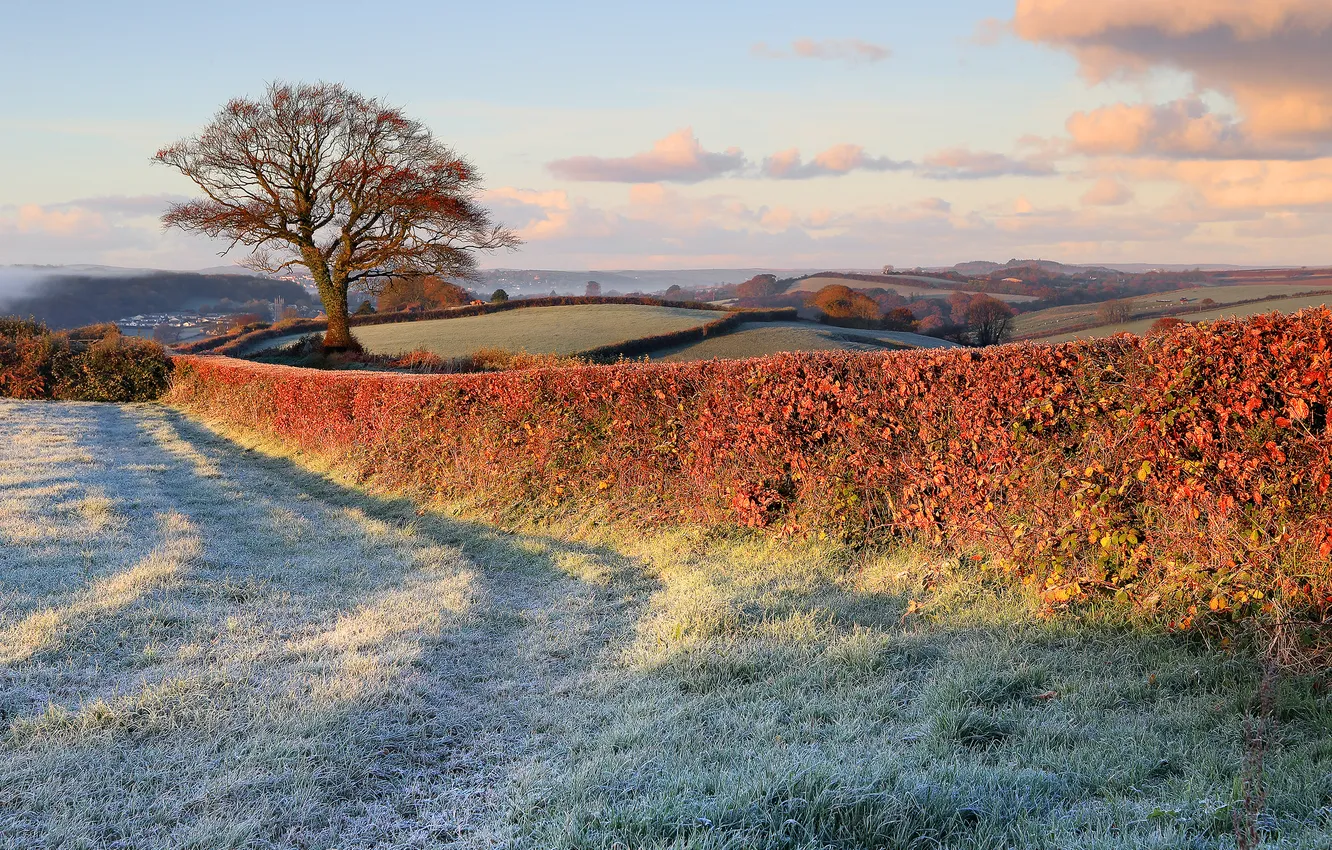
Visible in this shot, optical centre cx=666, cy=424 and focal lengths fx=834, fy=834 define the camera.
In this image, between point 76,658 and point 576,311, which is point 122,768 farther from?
point 576,311

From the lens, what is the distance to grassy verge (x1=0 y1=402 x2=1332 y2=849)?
10.8ft

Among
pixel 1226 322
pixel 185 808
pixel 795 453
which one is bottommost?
pixel 185 808

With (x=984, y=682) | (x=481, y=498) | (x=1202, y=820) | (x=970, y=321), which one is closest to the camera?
(x=1202, y=820)

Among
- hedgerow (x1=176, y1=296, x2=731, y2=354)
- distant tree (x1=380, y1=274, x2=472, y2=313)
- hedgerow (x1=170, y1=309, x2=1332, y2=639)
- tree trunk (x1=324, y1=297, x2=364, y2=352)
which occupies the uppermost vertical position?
distant tree (x1=380, y1=274, x2=472, y2=313)

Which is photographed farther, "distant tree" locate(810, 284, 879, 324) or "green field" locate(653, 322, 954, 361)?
"distant tree" locate(810, 284, 879, 324)

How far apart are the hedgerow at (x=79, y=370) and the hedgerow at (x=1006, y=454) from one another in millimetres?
24652

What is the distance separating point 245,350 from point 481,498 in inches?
1321

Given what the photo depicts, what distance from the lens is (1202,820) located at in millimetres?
3098

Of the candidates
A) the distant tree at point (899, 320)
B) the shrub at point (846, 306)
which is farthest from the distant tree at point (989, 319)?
the shrub at point (846, 306)

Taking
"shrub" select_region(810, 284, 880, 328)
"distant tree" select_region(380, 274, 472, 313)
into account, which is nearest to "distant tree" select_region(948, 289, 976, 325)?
"shrub" select_region(810, 284, 880, 328)

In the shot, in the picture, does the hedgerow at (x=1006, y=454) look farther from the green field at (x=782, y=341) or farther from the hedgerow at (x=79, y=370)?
the hedgerow at (x=79, y=370)

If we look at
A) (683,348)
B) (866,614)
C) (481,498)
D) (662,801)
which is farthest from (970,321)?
(662,801)

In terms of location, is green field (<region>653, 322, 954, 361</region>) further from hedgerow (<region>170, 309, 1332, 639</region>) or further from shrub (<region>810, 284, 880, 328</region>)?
hedgerow (<region>170, 309, 1332, 639</region>)

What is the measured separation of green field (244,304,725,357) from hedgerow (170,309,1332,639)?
72.2 ft
